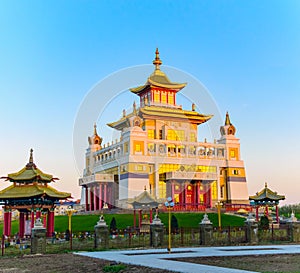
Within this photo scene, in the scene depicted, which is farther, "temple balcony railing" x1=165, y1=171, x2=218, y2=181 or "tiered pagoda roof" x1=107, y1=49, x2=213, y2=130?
"tiered pagoda roof" x1=107, y1=49, x2=213, y2=130

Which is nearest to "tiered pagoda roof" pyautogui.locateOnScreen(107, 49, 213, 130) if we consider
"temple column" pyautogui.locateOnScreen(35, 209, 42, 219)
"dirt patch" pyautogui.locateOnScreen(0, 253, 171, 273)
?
"temple column" pyautogui.locateOnScreen(35, 209, 42, 219)

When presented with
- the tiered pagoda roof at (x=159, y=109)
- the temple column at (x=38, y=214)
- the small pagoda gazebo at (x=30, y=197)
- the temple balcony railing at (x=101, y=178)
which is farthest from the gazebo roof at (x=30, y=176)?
the tiered pagoda roof at (x=159, y=109)

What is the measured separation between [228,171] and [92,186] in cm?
2061

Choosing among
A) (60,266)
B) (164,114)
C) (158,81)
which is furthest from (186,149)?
(60,266)

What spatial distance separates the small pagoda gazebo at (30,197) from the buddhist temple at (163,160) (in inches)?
884

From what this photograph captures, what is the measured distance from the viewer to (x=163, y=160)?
63719mm

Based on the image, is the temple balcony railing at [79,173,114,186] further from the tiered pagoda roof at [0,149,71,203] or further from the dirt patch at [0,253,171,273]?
the dirt patch at [0,253,171,273]

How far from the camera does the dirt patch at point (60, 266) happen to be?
16500 millimetres

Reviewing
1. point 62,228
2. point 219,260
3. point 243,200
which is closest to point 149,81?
point 243,200

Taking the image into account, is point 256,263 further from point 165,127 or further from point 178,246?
point 165,127

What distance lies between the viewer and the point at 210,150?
2709 inches

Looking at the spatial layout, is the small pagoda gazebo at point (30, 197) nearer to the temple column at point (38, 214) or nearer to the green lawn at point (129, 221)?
the temple column at point (38, 214)

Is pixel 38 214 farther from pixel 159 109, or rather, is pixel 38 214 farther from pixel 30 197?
pixel 159 109

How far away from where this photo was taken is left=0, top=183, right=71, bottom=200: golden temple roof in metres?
35.7
